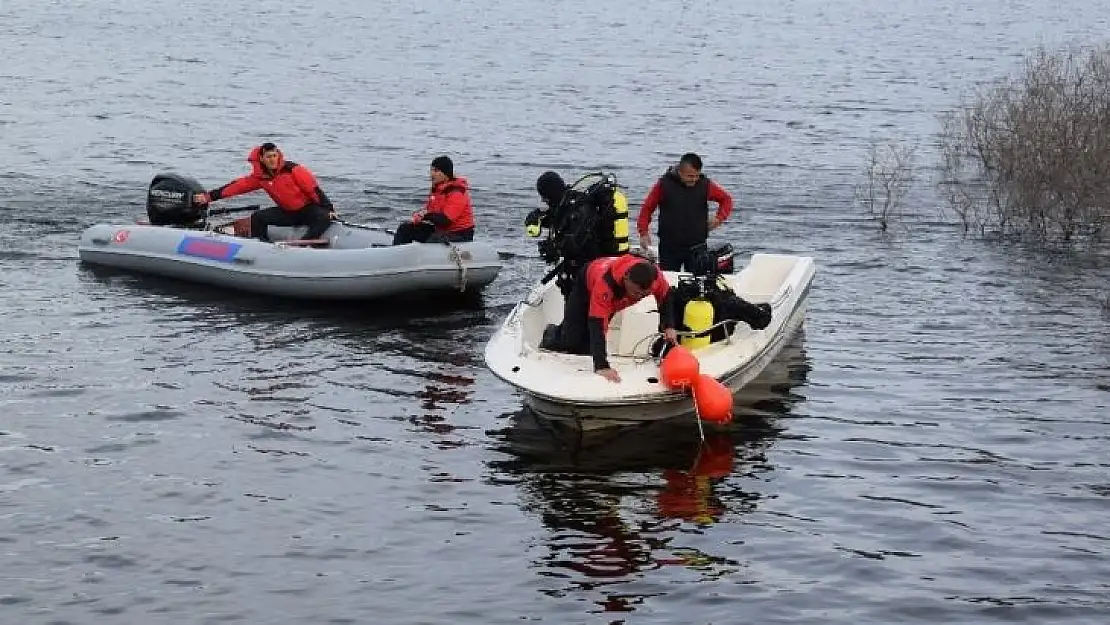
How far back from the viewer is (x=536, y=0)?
70.1m

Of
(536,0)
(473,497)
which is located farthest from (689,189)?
(536,0)

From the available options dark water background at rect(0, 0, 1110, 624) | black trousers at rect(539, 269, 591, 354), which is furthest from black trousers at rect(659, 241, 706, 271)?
black trousers at rect(539, 269, 591, 354)

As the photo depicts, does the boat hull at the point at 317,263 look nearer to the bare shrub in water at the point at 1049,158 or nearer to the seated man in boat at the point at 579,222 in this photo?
the seated man in boat at the point at 579,222

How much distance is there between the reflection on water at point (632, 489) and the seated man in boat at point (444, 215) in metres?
3.78

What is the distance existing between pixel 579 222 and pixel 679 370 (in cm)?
176

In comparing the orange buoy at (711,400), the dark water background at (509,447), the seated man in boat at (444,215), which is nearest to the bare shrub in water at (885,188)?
the dark water background at (509,447)

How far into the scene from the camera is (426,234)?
17125 mm

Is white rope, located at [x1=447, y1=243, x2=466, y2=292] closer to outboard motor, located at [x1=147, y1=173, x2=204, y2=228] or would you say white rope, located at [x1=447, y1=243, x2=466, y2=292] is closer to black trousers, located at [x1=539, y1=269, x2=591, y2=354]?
outboard motor, located at [x1=147, y1=173, x2=204, y2=228]

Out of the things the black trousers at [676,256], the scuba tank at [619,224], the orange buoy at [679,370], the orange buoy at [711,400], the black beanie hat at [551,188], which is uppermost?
the black beanie hat at [551,188]

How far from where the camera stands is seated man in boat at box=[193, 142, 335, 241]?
1775 centimetres

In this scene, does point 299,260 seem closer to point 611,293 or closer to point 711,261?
point 711,261

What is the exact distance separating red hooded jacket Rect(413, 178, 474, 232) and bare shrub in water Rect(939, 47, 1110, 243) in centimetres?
744

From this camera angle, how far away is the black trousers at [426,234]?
1702 cm

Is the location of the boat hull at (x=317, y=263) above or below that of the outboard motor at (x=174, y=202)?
below
